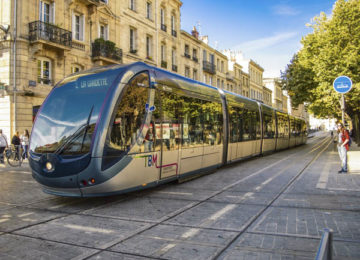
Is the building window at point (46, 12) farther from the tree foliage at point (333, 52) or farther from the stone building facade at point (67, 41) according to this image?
the tree foliage at point (333, 52)

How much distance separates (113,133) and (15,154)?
11.4m

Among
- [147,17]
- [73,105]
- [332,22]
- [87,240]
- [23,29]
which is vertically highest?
[147,17]

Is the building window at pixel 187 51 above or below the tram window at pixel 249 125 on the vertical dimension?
above

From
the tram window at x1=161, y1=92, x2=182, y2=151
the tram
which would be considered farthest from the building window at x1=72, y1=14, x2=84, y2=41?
the tram window at x1=161, y1=92, x2=182, y2=151

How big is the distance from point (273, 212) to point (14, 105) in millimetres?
15441

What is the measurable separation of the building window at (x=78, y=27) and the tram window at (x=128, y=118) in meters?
15.3

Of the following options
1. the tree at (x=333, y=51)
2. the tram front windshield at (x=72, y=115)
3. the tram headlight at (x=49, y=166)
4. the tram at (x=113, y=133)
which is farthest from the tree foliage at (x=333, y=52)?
the tram headlight at (x=49, y=166)

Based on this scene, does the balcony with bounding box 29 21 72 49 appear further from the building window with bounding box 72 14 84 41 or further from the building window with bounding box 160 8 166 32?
the building window with bounding box 160 8 166 32

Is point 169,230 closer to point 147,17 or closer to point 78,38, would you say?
point 78,38

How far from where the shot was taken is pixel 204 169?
966 cm

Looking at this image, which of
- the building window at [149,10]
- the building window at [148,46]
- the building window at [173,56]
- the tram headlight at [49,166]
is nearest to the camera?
the tram headlight at [49,166]

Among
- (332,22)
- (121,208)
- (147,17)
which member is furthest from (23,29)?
(332,22)

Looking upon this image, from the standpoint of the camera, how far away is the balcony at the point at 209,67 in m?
38.9

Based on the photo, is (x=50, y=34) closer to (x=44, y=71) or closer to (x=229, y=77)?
(x=44, y=71)
